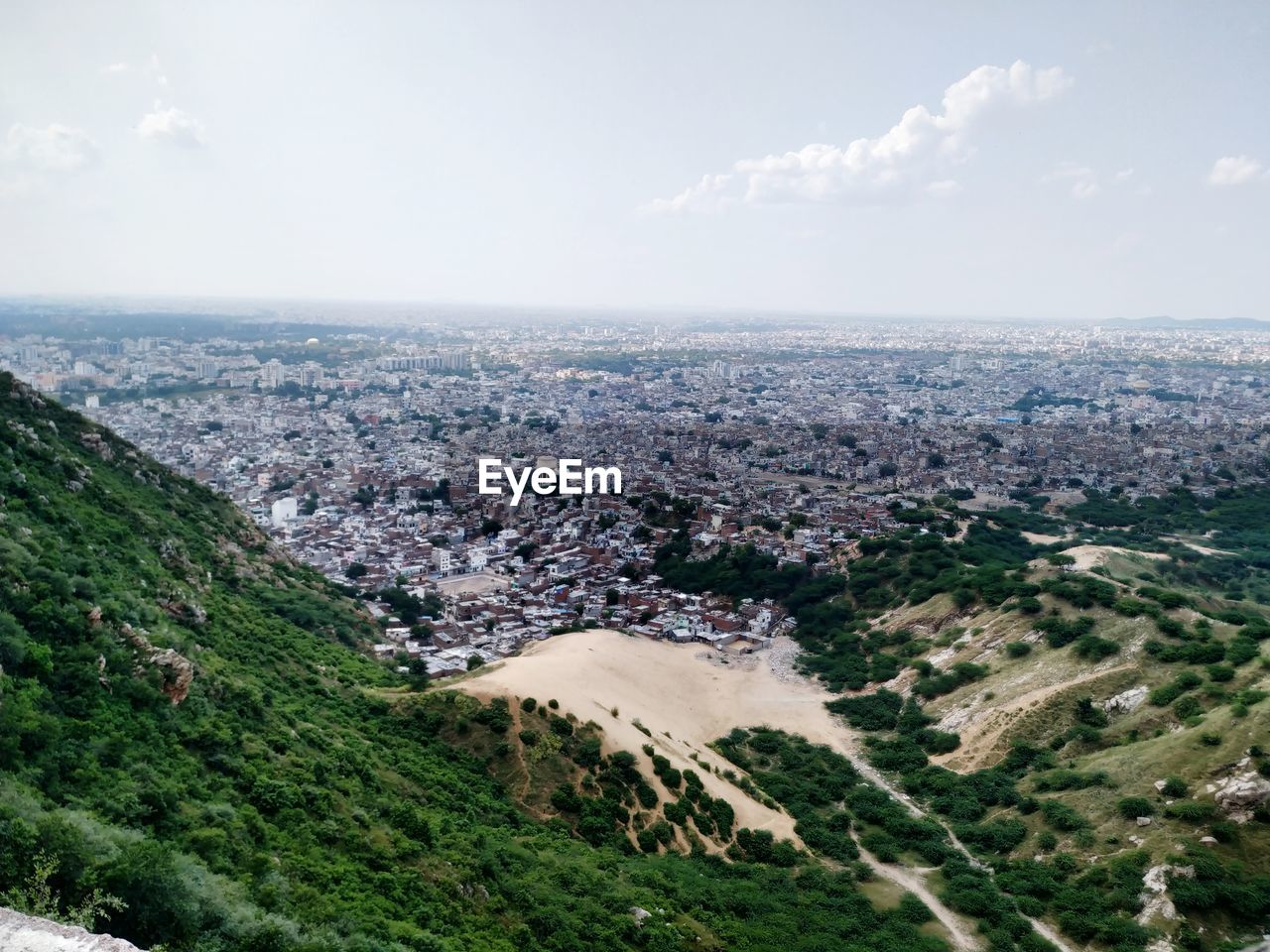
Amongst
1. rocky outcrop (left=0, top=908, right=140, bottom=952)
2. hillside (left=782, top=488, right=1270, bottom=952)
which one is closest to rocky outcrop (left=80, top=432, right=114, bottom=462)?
rocky outcrop (left=0, top=908, right=140, bottom=952)

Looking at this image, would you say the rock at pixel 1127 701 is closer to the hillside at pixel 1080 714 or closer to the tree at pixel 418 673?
the hillside at pixel 1080 714

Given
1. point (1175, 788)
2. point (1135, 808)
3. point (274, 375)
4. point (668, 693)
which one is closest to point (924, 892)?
point (1135, 808)

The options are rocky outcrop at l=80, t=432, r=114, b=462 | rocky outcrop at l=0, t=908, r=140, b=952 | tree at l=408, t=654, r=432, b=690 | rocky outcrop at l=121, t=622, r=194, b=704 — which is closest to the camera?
rocky outcrop at l=0, t=908, r=140, b=952

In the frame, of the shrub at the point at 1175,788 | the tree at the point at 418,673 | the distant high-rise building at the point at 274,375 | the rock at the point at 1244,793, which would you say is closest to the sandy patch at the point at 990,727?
the shrub at the point at 1175,788

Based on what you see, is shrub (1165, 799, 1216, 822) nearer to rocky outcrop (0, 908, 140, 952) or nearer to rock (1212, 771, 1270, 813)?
rock (1212, 771, 1270, 813)

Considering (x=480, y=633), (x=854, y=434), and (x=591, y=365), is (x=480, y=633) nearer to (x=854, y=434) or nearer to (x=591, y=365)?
(x=854, y=434)

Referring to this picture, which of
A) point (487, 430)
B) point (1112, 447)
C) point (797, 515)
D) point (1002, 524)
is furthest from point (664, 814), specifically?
point (1112, 447)
